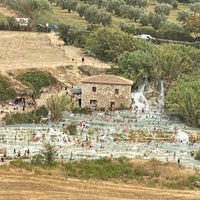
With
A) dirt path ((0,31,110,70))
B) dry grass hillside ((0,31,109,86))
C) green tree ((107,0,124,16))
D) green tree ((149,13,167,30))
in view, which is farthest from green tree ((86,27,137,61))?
green tree ((107,0,124,16))

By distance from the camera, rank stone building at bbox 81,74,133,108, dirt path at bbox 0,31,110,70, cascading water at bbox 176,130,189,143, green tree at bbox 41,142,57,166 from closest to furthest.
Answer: green tree at bbox 41,142,57,166
cascading water at bbox 176,130,189,143
stone building at bbox 81,74,133,108
dirt path at bbox 0,31,110,70

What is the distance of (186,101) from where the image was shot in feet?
187

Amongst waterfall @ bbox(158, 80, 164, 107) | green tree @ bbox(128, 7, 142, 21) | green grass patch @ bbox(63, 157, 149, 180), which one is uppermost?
green tree @ bbox(128, 7, 142, 21)

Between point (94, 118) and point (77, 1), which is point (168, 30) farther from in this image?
point (94, 118)

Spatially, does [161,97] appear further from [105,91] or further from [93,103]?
[93,103]

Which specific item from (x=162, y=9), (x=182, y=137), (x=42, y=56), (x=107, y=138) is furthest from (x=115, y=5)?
(x=107, y=138)

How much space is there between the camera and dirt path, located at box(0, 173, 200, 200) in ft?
120

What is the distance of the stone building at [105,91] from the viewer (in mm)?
60469

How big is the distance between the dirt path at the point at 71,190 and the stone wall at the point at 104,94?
20.8 m

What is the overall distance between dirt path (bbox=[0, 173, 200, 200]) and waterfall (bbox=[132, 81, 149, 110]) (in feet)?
72.5

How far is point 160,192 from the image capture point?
39.4 metres

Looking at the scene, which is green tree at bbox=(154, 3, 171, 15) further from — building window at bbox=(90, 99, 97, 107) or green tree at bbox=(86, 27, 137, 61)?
building window at bbox=(90, 99, 97, 107)

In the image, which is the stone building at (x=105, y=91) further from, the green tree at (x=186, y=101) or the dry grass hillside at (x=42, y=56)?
the dry grass hillside at (x=42, y=56)

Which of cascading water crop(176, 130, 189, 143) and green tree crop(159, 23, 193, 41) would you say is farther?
green tree crop(159, 23, 193, 41)
